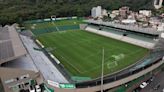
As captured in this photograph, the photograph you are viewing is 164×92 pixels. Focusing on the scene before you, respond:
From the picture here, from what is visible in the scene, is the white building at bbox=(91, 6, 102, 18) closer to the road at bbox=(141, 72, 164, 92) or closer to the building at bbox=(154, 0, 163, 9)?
the building at bbox=(154, 0, 163, 9)

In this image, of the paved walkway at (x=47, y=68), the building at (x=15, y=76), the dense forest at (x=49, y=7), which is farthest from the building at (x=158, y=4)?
the building at (x=15, y=76)

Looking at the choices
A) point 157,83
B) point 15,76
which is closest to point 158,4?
point 157,83

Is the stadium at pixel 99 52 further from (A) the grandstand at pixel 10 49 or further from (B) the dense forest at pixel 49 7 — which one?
(B) the dense forest at pixel 49 7

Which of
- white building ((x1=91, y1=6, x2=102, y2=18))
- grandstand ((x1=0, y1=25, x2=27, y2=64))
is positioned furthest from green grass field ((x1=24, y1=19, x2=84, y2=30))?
grandstand ((x1=0, y1=25, x2=27, y2=64))

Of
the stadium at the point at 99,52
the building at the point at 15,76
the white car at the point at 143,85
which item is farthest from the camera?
the white car at the point at 143,85

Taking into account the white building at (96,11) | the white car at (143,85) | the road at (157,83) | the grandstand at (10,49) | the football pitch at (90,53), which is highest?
the white building at (96,11)

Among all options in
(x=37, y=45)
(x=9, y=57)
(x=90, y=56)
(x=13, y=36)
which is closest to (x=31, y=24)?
(x=37, y=45)

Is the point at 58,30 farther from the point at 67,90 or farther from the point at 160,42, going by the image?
the point at 67,90
